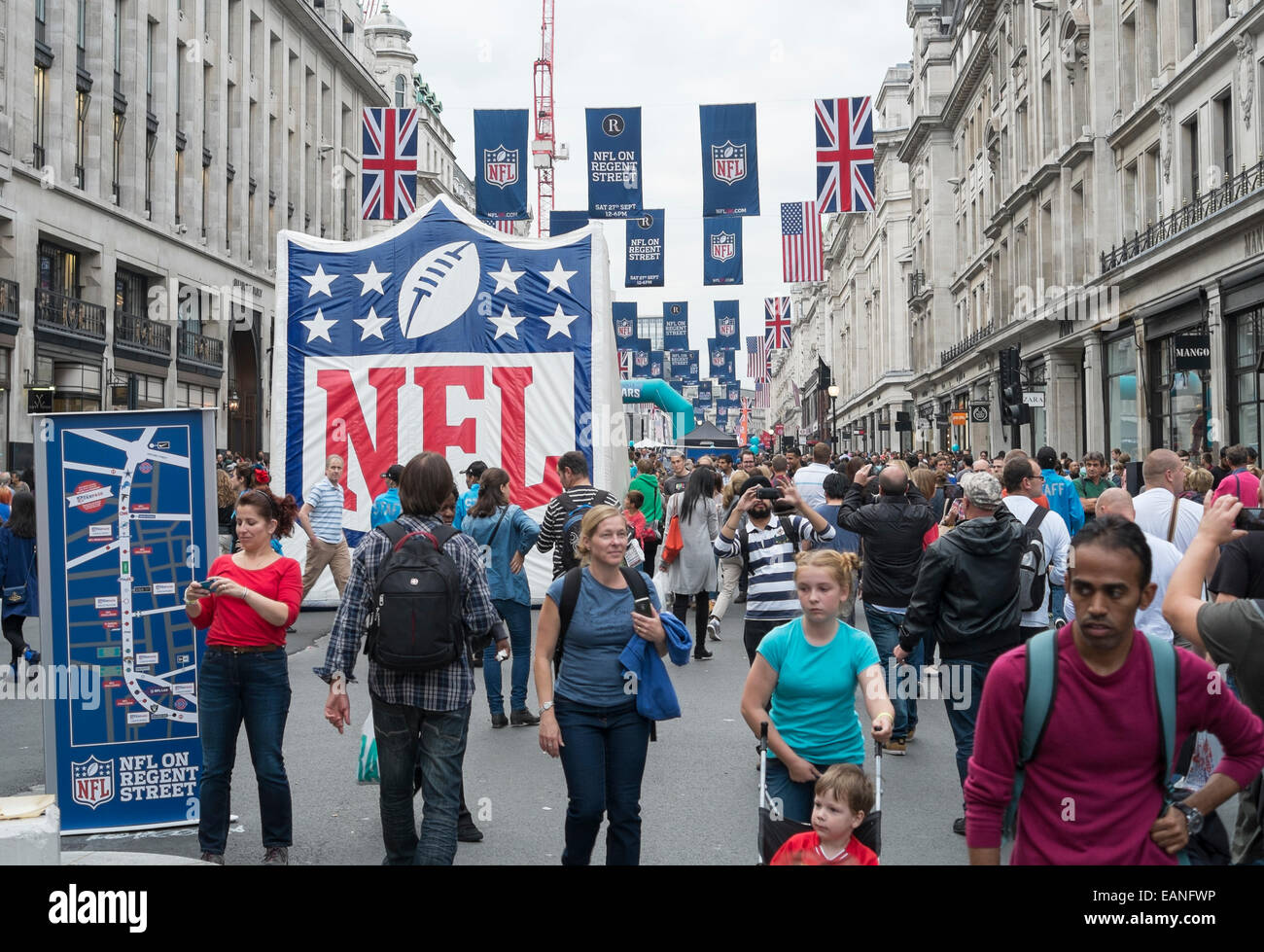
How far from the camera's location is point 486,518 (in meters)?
8.70

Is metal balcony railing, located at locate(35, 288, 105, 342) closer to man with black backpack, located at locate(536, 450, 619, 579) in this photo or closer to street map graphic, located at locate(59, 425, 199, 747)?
man with black backpack, located at locate(536, 450, 619, 579)

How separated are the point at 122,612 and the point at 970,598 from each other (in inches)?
178

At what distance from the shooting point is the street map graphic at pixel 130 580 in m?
6.09

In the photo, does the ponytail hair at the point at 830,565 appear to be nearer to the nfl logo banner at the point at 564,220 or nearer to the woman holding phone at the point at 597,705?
the woman holding phone at the point at 597,705

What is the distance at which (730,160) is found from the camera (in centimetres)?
2306

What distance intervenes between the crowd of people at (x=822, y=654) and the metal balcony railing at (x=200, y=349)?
31.4 meters

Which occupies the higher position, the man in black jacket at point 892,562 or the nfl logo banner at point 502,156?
the nfl logo banner at point 502,156

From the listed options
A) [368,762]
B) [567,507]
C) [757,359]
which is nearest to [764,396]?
[757,359]

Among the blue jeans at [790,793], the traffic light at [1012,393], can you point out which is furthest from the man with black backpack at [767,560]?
the traffic light at [1012,393]

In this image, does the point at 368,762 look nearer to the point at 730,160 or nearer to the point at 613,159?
the point at 730,160

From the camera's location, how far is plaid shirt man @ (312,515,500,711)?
16.2ft
